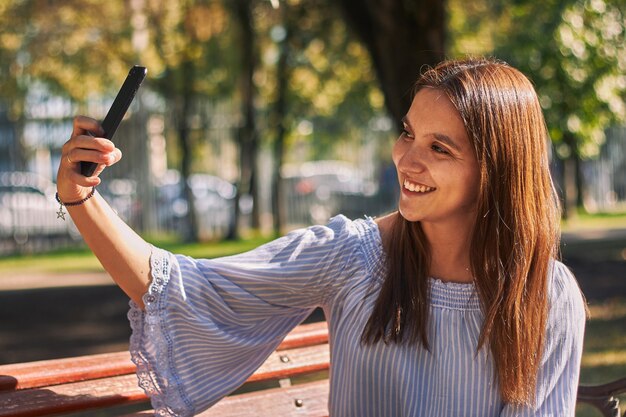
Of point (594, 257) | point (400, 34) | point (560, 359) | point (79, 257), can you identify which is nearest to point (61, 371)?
point (560, 359)

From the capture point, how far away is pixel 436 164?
2414 millimetres

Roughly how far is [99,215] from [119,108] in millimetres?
238

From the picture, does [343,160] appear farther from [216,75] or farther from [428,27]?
[428,27]

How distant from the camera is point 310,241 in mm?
2576

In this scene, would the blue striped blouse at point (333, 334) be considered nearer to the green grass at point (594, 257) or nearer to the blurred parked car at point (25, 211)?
the green grass at point (594, 257)

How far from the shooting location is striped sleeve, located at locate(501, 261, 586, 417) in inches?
95.2

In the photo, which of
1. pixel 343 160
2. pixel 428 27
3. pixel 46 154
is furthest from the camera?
pixel 343 160

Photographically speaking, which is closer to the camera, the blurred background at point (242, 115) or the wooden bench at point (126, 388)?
the wooden bench at point (126, 388)

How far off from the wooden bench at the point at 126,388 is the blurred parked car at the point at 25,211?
611 inches

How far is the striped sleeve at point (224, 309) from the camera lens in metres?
2.41

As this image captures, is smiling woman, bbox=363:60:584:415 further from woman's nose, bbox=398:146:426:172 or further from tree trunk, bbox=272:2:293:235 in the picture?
tree trunk, bbox=272:2:293:235

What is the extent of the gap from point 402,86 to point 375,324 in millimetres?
7929

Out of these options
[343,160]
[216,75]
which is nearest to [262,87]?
[216,75]

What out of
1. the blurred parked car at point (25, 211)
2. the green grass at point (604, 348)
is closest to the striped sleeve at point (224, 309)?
the green grass at point (604, 348)
